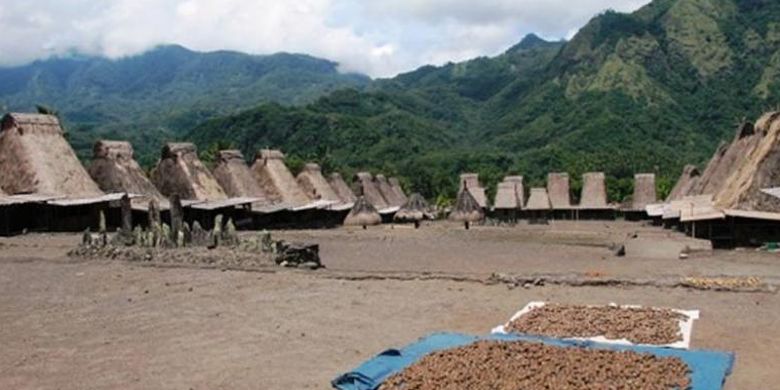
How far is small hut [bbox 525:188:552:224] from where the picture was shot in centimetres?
5556

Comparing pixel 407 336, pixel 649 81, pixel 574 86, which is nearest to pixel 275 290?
pixel 407 336

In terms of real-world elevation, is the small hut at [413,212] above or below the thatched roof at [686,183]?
below

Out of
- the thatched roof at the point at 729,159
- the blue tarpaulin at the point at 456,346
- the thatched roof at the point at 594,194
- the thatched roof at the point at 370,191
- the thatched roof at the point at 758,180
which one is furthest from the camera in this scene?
the thatched roof at the point at 594,194

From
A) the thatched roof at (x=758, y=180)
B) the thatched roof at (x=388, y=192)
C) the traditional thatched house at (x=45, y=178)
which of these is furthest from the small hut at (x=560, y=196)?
the traditional thatched house at (x=45, y=178)

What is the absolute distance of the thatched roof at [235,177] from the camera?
39.2m

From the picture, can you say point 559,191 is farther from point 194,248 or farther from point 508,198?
point 194,248

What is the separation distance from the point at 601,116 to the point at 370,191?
5089cm

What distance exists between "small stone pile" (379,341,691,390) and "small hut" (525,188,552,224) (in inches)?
1849

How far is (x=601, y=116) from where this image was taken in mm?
95062

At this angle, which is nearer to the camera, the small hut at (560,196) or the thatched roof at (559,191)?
the small hut at (560,196)

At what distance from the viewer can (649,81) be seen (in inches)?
3957

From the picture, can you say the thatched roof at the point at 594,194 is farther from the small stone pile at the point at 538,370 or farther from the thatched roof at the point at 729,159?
the small stone pile at the point at 538,370

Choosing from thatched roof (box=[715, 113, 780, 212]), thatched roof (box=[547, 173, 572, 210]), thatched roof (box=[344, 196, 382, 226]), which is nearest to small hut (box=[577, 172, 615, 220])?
thatched roof (box=[547, 173, 572, 210])

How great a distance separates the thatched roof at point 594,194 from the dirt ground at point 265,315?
109 feet
